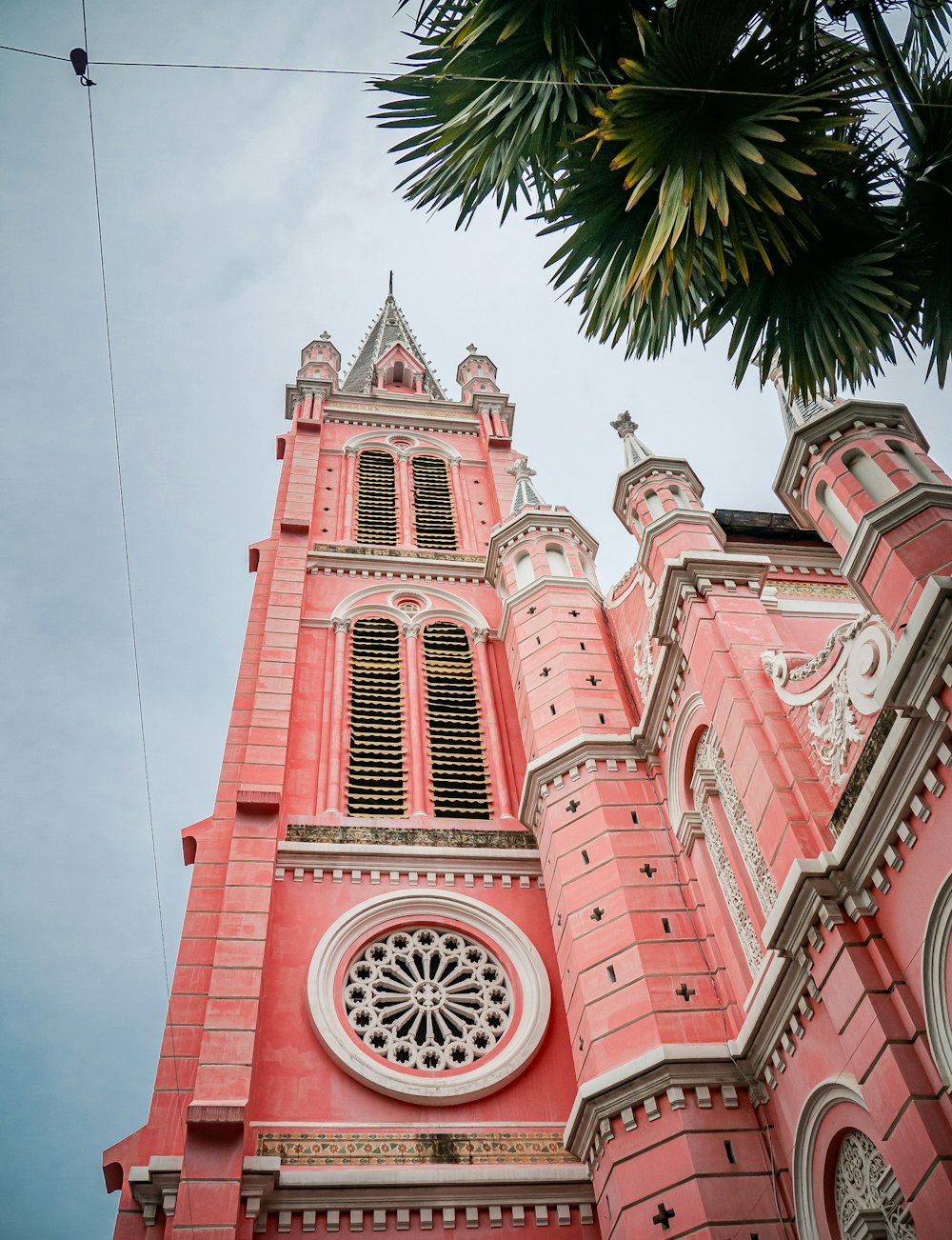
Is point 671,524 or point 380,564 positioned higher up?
point 380,564

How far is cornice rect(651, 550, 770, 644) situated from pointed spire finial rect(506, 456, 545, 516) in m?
7.73

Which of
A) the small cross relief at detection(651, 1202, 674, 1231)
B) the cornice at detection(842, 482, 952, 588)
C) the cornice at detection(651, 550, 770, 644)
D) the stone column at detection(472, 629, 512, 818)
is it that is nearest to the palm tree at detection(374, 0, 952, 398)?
the cornice at detection(842, 482, 952, 588)

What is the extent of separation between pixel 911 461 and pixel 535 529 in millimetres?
9870

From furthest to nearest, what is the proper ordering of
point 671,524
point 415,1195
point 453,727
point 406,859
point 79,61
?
1. point 453,727
2. point 406,859
3. point 671,524
4. point 415,1195
5. point 79,61

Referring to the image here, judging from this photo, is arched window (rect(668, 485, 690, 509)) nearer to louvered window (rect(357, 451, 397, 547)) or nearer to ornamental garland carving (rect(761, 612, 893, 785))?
ornamental garland carving (rect(761, 612, 893, 785))

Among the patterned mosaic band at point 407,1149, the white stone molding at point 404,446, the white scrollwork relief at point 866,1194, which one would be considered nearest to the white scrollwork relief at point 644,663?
the patterned mosaic band at point 407,1149

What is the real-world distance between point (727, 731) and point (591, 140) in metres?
6.01

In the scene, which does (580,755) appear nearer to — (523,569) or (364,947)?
(364,947)

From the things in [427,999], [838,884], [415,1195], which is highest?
[427,999]

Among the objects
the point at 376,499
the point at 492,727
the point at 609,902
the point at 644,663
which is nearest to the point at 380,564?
the point at 376,499

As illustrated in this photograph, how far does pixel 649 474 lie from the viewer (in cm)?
1560

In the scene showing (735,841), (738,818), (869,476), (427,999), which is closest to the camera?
(869,476)

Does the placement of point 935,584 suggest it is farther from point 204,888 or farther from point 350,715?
point 350,715

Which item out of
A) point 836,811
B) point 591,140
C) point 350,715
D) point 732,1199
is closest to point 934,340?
point 591,140
